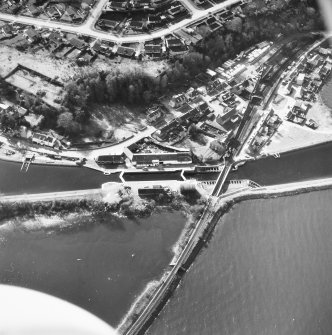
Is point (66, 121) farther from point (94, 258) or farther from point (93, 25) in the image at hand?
point (93, 25)

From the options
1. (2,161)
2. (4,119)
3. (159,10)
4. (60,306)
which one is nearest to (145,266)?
(60,306)

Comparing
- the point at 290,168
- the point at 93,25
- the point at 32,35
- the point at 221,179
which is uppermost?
the point at 93,25

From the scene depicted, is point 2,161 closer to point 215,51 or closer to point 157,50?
point 157,50

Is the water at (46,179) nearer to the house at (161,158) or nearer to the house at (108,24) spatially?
the house at (161,158)

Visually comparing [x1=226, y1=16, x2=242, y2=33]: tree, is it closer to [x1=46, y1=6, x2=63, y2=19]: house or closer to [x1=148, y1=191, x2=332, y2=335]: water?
[x1=46, y1=6, x2=63, y2=19]: house

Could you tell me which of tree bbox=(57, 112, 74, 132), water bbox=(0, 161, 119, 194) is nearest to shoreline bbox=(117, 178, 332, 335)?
water bbox=(0, 161, 119, 194)

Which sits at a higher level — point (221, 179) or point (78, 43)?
point (78, 43)

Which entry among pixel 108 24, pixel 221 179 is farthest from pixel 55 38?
pixel 221 179
